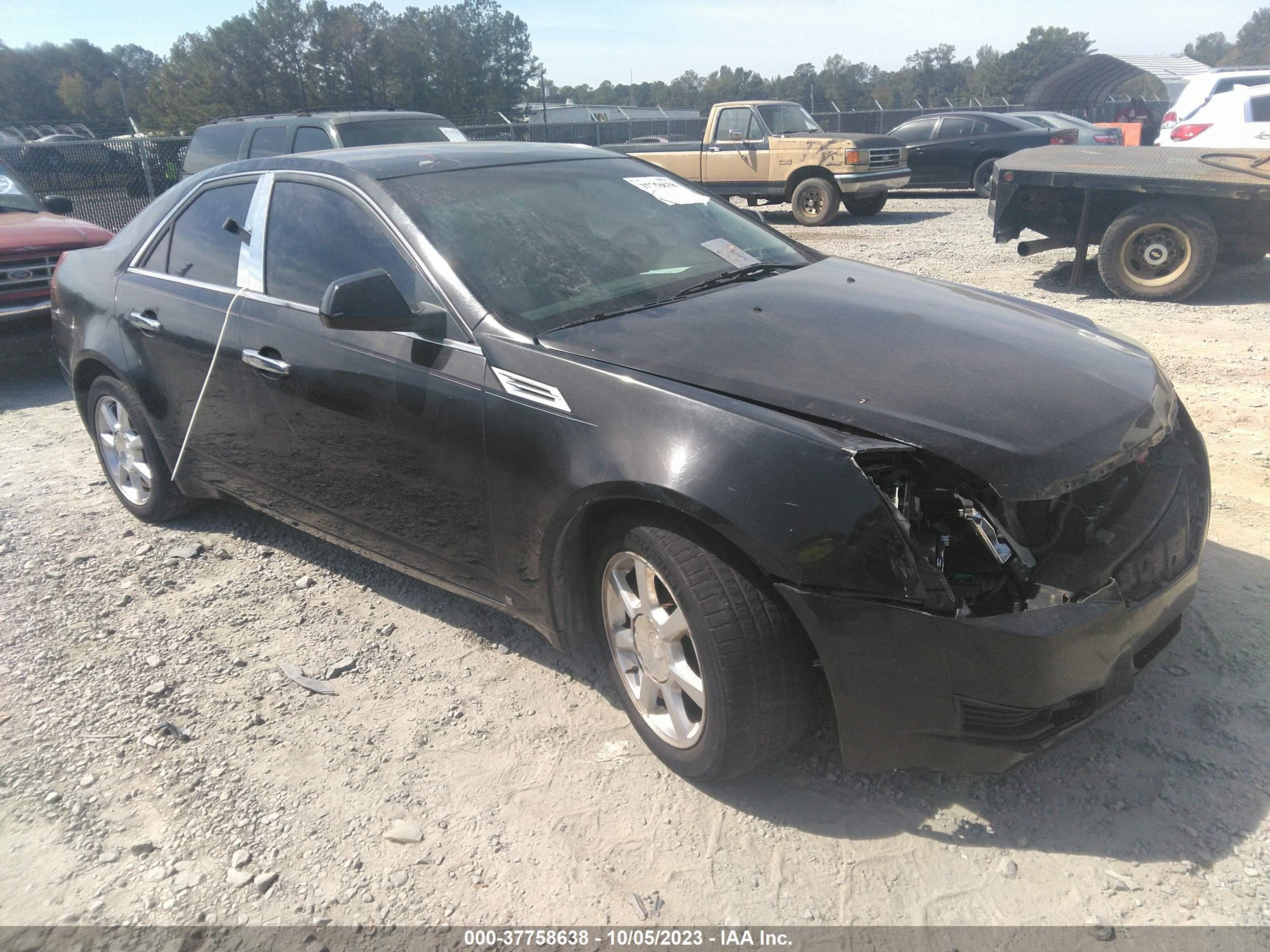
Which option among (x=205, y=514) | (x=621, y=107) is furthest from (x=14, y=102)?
(x=205, y=514)

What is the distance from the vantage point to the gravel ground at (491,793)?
233cm

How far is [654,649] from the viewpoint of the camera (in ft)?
8.68

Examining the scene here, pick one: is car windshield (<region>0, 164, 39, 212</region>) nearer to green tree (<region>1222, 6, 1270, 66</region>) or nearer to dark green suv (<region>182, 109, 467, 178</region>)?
dark green suv (<region>182, 109, 467, 178</region>)

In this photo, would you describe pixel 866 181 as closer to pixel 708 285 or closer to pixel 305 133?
pixel 305 133

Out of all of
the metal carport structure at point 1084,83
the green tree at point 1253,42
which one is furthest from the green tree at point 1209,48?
the metal carport structure at point 1084,83

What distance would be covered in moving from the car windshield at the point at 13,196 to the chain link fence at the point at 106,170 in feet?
30.5

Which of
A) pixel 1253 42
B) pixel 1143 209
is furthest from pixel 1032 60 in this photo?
pixel 1143 209

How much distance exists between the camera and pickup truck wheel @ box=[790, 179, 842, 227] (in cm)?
1481

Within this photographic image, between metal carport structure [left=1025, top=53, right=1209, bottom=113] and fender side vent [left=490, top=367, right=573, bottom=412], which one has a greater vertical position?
fender side vent [left=490, top=367, right=573, bottom=412]

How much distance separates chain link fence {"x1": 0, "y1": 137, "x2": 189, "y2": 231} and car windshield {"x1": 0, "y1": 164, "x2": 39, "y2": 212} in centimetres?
929

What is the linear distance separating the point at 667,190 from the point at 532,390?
61.1 inches

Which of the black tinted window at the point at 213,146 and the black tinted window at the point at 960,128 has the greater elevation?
the black tinted window at the point at 213,146

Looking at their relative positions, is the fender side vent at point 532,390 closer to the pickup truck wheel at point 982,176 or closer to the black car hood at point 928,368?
the black car hood at point 928,368

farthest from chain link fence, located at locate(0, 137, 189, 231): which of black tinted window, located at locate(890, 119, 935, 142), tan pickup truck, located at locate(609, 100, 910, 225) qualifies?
black tinted window, located at locate(890, 119, 935, 142)
